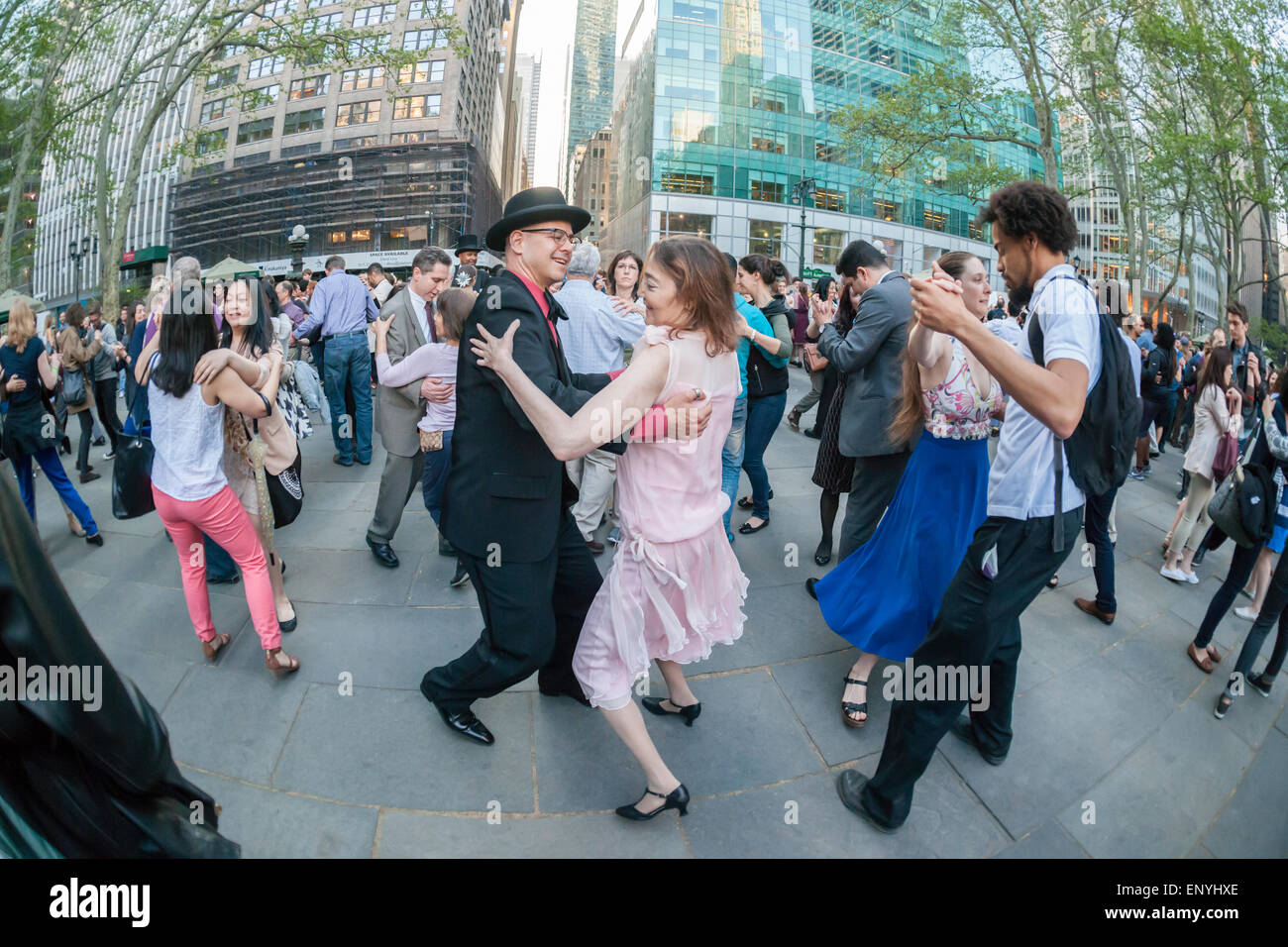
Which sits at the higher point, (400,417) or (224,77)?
(224,77)

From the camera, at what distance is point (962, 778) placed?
2762 millimetres

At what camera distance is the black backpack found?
2.19m

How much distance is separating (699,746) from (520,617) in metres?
1.06

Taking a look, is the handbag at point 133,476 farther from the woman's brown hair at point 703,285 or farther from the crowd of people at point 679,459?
the woman's brown hair at point 703,285

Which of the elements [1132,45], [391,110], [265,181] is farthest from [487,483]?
[265,181]

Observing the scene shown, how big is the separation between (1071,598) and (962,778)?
7.79ft

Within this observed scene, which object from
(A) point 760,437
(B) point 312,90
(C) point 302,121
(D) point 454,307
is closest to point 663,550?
(D) point 454,307

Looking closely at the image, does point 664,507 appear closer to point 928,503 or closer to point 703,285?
point 703,285

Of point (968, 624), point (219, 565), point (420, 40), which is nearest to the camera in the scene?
point (968, 624)

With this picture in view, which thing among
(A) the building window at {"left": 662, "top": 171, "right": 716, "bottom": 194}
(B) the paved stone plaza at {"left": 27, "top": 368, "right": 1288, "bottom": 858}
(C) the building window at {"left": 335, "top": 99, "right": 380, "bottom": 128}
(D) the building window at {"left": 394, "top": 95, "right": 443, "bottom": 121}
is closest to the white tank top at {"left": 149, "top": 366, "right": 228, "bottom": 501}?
(B) the paved stone plaza at {"left": 27, "top": 368, "right": 1288, "bottom": 858}

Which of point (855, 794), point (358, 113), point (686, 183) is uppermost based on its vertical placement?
point (358, 113)

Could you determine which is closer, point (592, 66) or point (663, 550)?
point (663, 550)

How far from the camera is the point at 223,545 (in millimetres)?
3172
